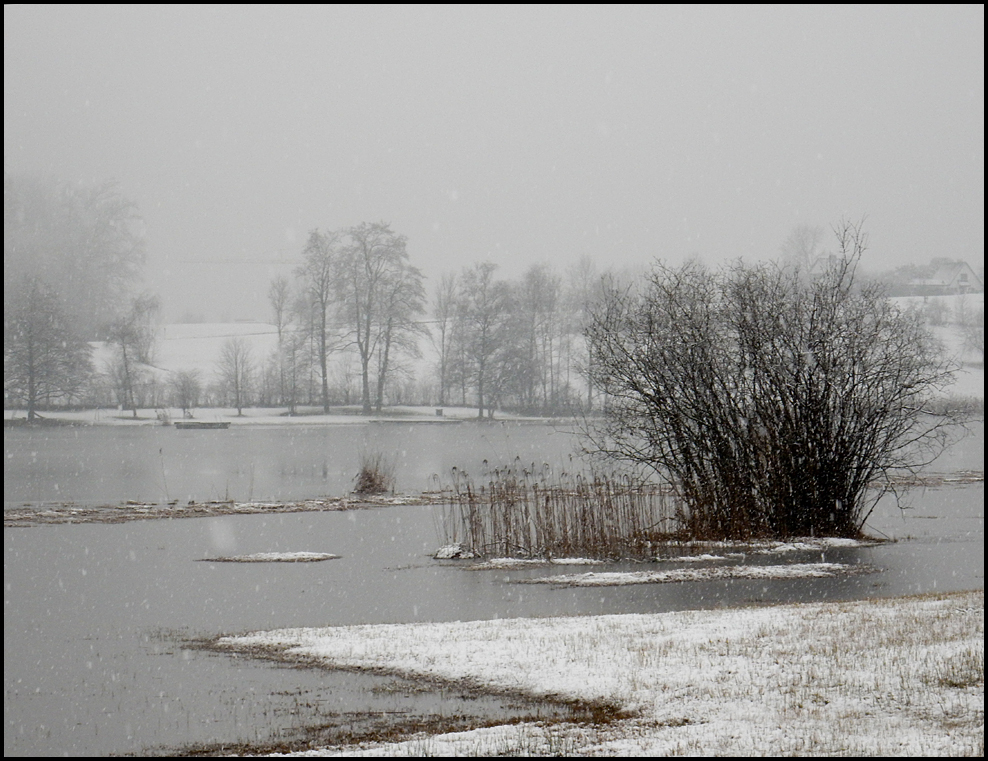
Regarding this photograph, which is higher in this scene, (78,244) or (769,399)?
(78,244)

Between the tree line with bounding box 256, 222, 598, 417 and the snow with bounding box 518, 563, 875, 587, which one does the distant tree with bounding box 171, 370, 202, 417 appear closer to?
the tree line with bounding box 256, 222, 598, 417

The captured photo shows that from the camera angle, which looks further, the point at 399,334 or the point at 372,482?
the point at 399,334

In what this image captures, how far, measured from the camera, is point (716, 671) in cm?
790

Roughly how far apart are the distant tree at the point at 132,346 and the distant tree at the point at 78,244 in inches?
94.6

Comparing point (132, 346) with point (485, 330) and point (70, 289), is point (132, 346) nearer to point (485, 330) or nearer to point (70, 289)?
point (70, 289)

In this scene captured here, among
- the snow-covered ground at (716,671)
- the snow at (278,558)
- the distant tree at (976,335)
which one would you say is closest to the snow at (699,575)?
the snow-covered ground at (716,671)

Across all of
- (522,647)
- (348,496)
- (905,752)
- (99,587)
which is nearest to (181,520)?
(348,496)

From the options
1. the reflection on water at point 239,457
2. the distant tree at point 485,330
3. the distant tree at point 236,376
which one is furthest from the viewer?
the distant tree at point 485,330

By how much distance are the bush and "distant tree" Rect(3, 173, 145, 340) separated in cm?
5618

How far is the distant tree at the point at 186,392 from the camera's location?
204ft

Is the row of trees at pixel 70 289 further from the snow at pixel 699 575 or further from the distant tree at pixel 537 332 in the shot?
the snow at pixel 699 575

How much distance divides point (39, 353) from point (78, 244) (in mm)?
12990

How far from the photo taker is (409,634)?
1005cm

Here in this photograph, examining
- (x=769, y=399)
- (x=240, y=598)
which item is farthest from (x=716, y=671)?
(x=769, y=399)
